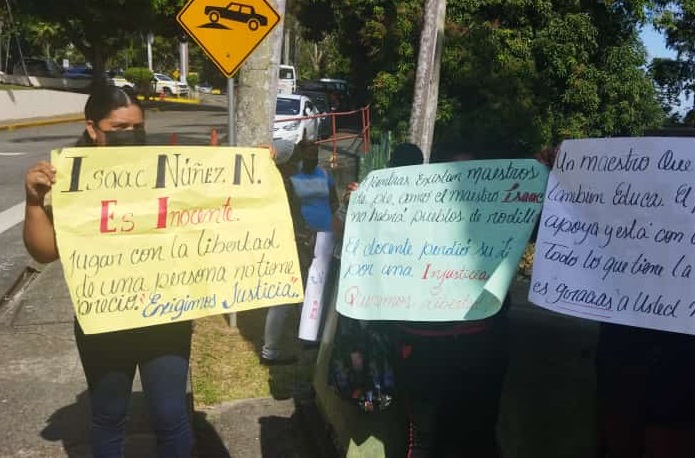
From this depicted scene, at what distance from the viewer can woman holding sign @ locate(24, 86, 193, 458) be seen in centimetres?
263

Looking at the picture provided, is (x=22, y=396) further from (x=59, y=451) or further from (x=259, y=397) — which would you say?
(x=259, y=397)

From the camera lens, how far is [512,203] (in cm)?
254

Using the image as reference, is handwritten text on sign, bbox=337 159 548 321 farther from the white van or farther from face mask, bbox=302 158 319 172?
the white van

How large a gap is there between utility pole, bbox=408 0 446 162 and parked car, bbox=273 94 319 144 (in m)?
5.43

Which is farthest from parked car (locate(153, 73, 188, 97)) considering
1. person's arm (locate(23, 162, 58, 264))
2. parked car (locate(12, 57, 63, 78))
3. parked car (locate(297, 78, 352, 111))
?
person's arm (locate(23, 162, 58, 264))

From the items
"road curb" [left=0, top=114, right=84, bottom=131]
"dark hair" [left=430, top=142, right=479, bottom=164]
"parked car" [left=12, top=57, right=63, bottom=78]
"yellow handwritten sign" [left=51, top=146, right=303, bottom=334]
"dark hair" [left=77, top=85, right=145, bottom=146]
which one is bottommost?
"road curb" [left=0, top=114, right=84, bottom=131]

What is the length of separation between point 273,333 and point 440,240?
8.61 feet

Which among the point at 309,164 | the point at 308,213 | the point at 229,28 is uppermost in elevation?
the point at 229,28

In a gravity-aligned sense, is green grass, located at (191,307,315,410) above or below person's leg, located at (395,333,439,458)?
below

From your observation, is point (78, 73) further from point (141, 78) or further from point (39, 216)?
point (39, 216)

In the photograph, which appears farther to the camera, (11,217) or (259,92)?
(11,217)

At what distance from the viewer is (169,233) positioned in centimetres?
266

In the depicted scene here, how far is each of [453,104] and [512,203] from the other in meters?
13.2

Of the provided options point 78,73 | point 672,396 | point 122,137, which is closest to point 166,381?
point 122,137
